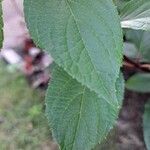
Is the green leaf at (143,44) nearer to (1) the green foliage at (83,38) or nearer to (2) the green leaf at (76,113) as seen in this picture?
(2) the green leaf at (76,113)

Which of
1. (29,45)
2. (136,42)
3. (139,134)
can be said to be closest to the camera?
(136,42)

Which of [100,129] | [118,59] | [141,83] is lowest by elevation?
[141,83]

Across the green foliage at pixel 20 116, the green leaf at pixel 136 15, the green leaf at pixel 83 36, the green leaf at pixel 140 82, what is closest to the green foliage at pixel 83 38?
the green leaf at pixel 83 36

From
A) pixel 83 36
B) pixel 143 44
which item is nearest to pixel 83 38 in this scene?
pixel 83 36

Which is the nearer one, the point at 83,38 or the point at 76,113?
the point at 83,38

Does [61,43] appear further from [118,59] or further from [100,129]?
[100,129]

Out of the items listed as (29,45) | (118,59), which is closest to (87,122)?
(118,59)

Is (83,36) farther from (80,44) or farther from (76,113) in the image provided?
(76,113)
